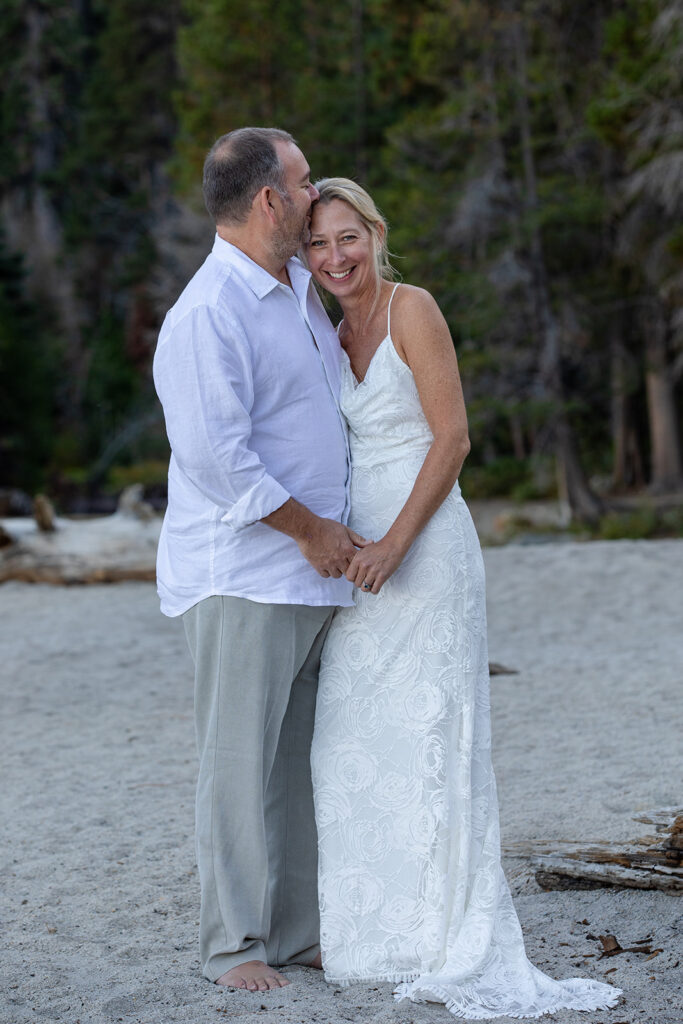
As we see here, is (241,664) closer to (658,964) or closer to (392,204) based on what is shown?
(658,964)

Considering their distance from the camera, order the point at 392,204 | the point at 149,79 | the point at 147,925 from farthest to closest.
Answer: the point at 149,79, the point at 392,204, the point at 147,925

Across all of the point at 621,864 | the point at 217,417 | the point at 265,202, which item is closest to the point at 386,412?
the point at 217,417

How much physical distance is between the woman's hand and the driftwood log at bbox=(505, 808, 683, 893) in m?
1.28

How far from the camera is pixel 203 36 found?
24.2 metres

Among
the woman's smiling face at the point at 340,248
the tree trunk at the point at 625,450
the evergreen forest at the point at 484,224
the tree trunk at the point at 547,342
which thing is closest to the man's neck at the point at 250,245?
the woman's smiling face at the point at 340,248

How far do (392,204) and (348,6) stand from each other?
5.85 m

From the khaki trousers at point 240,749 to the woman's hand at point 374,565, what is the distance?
0.16 meters

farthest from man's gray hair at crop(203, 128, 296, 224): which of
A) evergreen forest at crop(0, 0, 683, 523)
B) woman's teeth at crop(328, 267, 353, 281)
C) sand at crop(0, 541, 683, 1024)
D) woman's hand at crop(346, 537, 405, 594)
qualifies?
evergreen forest at crop(0, 0, 683, 523)

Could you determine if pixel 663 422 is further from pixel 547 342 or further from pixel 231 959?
pixel 231 959

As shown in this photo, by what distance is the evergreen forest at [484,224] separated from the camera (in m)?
17.6

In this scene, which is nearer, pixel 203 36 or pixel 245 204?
pixel 245 204

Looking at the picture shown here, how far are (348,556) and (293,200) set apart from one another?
92 cm

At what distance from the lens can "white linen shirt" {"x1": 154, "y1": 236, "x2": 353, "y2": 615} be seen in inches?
109

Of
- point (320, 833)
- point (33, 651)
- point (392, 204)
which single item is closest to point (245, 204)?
point (320, 833)
